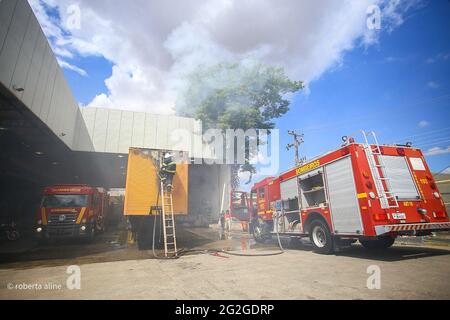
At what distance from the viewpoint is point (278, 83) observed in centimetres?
2409

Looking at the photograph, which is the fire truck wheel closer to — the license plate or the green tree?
the license plate

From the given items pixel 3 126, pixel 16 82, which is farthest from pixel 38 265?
pixel 3 126

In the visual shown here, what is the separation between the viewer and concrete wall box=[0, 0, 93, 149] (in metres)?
6.79

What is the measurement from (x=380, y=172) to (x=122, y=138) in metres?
16.0

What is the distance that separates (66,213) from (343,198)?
37.6 ft

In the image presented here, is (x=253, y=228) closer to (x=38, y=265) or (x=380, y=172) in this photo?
(x=380, y=172)

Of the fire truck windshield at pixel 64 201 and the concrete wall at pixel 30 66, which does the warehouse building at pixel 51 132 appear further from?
the fire truck windshield at pixel 64 201

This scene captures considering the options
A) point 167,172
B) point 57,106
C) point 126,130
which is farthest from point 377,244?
point 126,130

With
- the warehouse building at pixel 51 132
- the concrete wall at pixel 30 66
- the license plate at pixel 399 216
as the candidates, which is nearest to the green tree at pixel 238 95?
the warehouse building at pixel 51 132

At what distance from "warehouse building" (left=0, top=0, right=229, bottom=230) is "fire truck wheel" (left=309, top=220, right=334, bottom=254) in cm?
1055

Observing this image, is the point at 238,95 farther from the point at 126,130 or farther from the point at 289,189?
the point at 289,189

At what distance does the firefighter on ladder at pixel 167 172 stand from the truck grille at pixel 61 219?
550 centimetres

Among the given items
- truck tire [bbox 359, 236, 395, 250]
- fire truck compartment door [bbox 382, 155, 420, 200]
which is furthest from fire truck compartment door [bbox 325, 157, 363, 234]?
truck tire [bbox 359, 236, 395, 250]

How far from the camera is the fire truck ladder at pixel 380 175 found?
6.32 m
